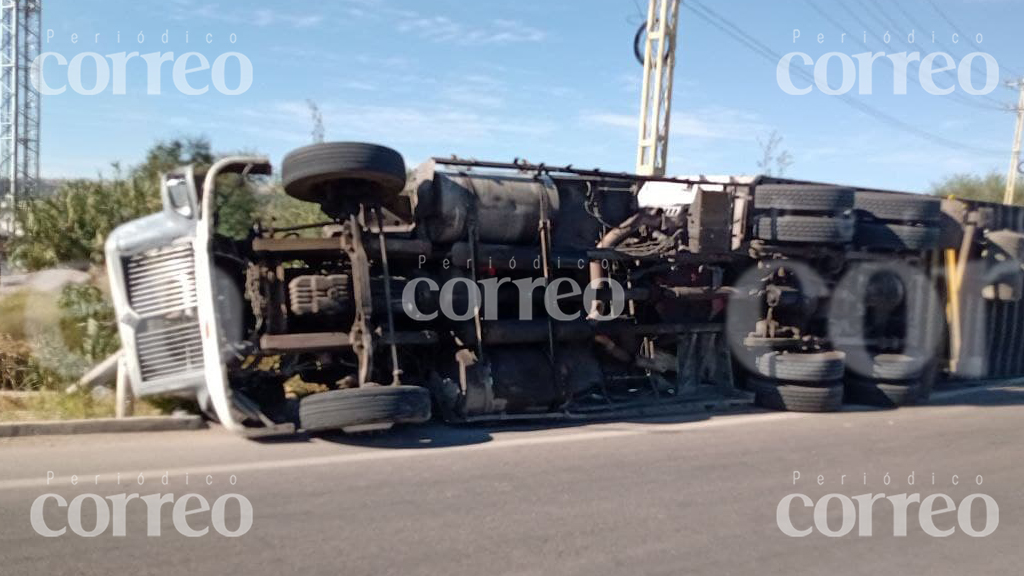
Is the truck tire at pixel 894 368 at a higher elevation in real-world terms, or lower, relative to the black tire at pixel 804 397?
higher

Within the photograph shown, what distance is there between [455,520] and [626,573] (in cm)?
110

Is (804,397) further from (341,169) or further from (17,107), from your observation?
(17,107)

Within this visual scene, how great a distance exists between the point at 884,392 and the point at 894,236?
71.6 inches

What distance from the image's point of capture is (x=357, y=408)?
6316mm

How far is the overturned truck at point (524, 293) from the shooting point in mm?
6586

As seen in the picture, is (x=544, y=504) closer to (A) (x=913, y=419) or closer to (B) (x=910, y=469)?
(B) (x=910, y=469)

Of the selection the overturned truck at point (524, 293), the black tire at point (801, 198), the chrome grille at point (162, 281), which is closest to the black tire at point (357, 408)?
the overturned truck at point (524, 293)

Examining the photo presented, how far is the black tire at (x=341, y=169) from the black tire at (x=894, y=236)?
5701 mm

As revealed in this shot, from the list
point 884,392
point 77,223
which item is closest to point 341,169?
point 77,223

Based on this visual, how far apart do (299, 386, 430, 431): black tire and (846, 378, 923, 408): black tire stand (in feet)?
18.9

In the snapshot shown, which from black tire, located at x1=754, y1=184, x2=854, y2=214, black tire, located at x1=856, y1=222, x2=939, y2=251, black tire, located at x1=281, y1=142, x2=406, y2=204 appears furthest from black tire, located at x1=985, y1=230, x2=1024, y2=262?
black tire, located at x1=281, y1=142, x2=406, y2=204

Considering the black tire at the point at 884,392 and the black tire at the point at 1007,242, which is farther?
the black tire at the point at 1007,242

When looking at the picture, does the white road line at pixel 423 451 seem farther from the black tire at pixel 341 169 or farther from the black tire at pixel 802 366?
the black tire at pixel 341 169

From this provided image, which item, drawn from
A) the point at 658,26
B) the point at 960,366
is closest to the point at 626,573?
the point at 960,366
